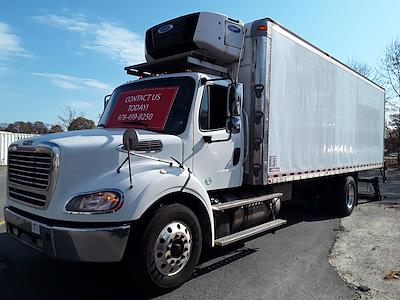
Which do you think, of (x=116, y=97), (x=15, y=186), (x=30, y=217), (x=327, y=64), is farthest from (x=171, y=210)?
(x=327, y=64)

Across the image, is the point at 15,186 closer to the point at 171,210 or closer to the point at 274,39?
the point at 171,210

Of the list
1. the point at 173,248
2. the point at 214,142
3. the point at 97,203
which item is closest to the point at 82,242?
the point at 97,203

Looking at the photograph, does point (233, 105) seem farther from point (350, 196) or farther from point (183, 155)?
point (350, 196)

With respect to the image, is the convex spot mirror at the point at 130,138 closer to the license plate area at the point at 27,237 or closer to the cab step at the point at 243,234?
the license plate area at the point at 27,237

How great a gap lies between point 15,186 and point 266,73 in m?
4.07

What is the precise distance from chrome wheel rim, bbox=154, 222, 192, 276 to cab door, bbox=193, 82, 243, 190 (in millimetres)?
980

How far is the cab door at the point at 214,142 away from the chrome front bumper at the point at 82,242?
165 centimetres

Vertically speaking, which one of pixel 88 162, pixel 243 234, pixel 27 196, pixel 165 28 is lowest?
pixel 243 234

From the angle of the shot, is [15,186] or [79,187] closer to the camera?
[79,187]

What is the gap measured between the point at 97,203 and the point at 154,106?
6.19 ft

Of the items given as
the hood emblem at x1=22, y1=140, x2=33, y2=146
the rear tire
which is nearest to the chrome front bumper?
the hood emblem at x1=22, y1=140, x2=33, y2=146

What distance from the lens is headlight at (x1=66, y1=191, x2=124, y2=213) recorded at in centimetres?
390

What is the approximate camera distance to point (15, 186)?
15.6 feet

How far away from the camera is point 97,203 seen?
3924 millimetres
